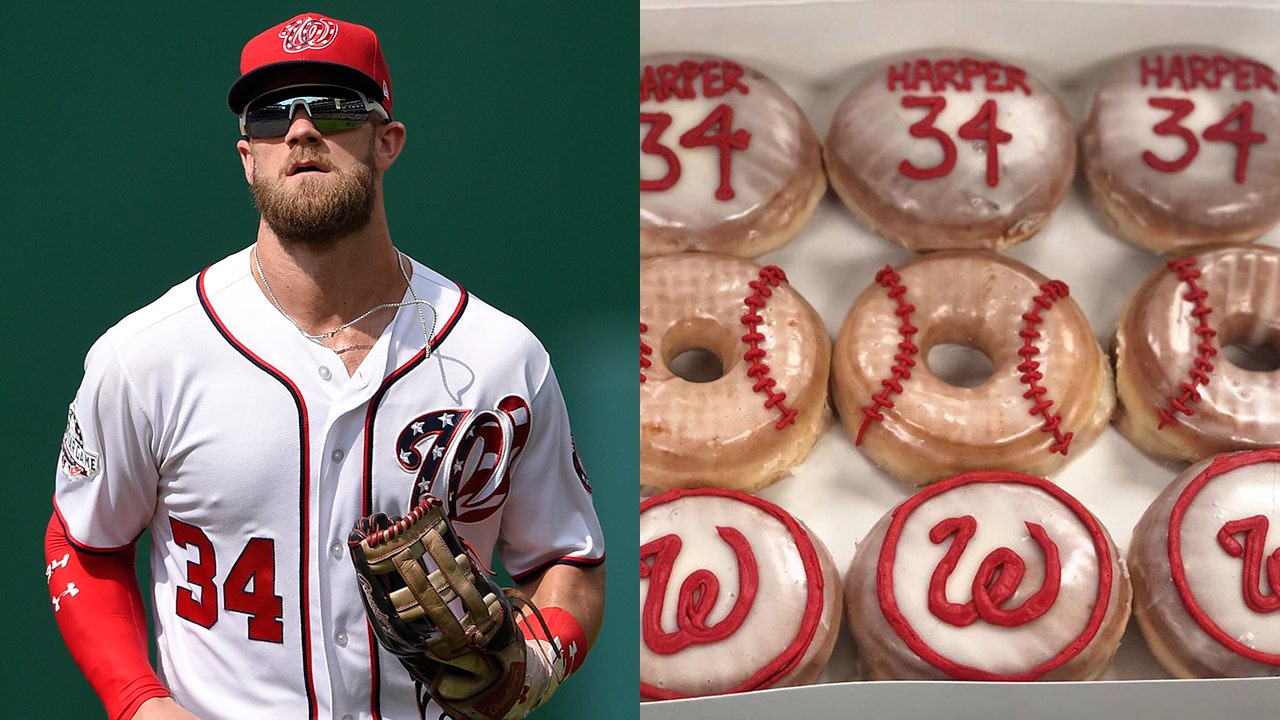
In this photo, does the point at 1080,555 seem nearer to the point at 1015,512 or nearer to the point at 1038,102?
the point at 1015,512

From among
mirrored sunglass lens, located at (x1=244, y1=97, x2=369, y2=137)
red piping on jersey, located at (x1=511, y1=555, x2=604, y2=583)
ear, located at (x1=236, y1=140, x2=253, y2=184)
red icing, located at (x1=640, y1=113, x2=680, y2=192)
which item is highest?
mirrored sunglass lens, located at (x1=244, y1=97, x2=369, y2=137)

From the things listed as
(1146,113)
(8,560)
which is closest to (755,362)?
(1146,113)

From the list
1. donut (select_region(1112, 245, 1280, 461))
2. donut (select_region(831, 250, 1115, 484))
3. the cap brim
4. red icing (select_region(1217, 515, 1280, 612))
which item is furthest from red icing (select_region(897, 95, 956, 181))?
the cap brim

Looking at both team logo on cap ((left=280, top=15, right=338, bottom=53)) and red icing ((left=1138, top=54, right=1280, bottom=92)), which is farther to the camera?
red icing ((left=1138, top=54, right=1280, bottom=92))

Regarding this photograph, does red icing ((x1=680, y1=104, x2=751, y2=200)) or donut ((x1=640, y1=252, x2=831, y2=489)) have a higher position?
red icing ((x1=680, y1=104, x2=751, y2=200))

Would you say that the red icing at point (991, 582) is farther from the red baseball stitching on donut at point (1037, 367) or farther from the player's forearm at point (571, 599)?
the player's forearm at point (571, 599)

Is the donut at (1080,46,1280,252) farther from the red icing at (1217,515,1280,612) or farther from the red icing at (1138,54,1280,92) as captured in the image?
the red icing at (1217,515,1280,612)

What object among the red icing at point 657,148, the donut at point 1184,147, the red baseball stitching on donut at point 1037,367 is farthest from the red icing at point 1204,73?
the red icing at point 657,148
